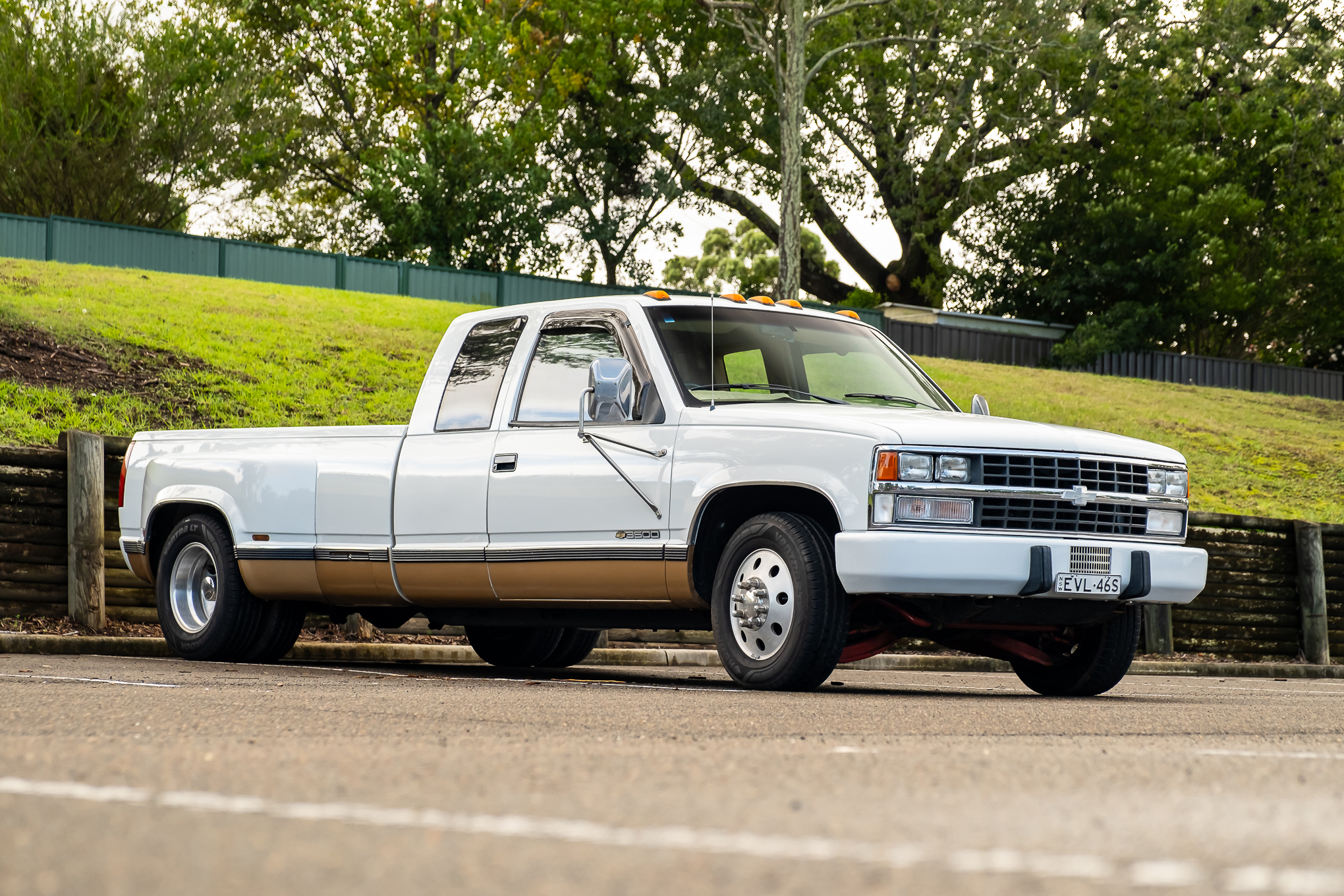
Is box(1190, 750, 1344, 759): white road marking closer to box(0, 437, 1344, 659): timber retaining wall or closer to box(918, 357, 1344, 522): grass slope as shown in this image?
box(0, 437, 1344, 659): timber retaining wall

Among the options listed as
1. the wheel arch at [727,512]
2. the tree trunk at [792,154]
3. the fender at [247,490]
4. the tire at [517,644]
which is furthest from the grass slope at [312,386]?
the wheel arch at [727,512]

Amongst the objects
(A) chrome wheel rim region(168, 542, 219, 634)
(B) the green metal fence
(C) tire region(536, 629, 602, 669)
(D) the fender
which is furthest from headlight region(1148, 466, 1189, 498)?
(B) the green metal fence

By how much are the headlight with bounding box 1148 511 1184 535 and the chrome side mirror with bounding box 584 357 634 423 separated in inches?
111

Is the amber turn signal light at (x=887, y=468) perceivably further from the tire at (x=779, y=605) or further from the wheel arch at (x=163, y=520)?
the wheel arch at (x=163, y=520)

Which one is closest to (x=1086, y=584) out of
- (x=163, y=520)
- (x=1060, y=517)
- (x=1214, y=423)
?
(x=1060, y=517)

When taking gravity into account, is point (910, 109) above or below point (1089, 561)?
above

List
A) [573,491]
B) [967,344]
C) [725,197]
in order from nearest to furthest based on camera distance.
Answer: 1. [573,491]
2. [967,344]
3. [725,197]

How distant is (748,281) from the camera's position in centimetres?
6172

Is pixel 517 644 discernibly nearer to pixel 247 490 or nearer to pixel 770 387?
pixel 247 490

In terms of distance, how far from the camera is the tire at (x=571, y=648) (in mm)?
11547

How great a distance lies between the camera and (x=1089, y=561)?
821cm

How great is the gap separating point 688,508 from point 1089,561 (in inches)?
80.3

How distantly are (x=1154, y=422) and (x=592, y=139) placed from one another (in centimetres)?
2148

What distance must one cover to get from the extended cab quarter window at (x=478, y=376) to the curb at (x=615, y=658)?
265 centimetres
